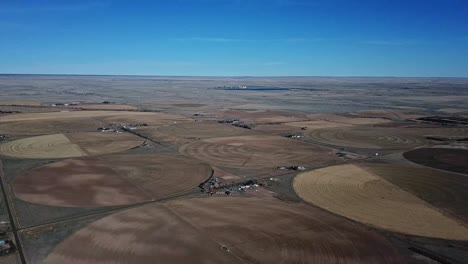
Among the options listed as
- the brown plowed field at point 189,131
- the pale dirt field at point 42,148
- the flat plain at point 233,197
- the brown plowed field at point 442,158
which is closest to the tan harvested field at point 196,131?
the brown plowed field at point 189,131

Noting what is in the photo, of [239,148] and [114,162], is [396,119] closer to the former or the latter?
[239,148]

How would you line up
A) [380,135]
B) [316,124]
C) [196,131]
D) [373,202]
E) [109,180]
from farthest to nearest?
1. [316,124]
2. [196,131]
3. [380,135]
4. [109,180]
5. [373,202]

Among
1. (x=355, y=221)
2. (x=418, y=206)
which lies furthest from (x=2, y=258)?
(x=418, y=206)

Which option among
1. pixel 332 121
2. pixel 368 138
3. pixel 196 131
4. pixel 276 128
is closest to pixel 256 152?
pixel 196 131

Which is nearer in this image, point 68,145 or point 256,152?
point 256,152

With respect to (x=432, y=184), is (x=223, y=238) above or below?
below

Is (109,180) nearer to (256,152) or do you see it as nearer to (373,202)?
(256,152)
